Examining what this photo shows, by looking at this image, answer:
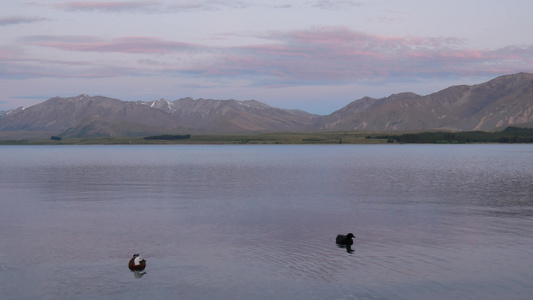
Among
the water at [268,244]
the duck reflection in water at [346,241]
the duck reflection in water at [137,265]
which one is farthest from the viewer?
the duck reflection in water at [346,241]

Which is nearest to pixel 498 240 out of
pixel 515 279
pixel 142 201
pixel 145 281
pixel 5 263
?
pixel 515 279

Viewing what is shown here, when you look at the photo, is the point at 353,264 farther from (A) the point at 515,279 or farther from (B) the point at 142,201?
(B) the point at 142,201

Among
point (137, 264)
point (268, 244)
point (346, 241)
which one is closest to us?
point (137, 264)

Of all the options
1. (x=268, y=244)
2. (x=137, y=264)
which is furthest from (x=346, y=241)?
(x=137, y=264)

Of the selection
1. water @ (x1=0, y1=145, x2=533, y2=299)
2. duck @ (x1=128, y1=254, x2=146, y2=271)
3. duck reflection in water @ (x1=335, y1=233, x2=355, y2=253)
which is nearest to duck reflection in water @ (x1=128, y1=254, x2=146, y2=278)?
duck @ (x1=128, y1=254, x2=146, y2=271)

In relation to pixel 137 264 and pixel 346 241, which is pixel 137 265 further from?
pixel 346 241

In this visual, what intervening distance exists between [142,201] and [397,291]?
37.8 m

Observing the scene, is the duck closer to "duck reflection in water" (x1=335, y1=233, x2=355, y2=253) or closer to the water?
the water

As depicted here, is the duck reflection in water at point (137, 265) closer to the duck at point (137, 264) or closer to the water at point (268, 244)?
the duck at point (137, 264)

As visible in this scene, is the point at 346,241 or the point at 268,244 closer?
the point at 346,241

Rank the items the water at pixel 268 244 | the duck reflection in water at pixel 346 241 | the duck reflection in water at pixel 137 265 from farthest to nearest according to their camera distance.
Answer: the duck reflection in water at pixel 346 241 < the duck reflection in water at pixel 137 265 < the water at pixel 268 244

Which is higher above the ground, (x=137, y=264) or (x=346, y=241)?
(x=346, y=241)

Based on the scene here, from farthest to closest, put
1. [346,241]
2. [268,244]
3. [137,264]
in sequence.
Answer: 1. [268,244]
2. [346,241]
3. [137,264]

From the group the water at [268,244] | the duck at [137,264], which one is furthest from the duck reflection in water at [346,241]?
the duck at [137,264]
